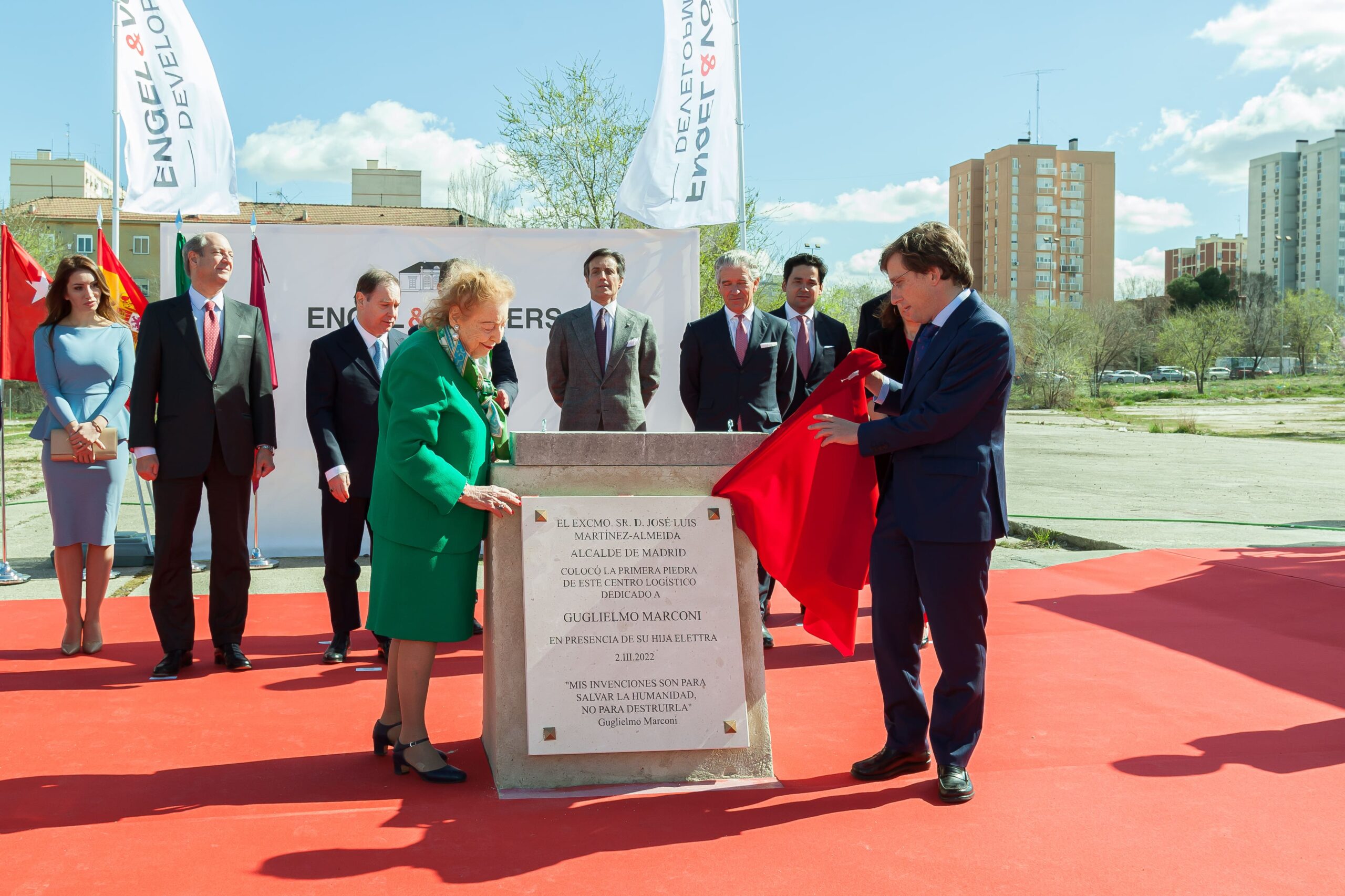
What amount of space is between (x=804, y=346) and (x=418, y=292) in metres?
4.01

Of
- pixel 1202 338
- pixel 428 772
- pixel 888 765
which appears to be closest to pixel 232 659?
pixel 428 772

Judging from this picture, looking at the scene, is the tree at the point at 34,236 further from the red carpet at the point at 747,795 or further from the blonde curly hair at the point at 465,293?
the blonde curly hair at the point at 465,293

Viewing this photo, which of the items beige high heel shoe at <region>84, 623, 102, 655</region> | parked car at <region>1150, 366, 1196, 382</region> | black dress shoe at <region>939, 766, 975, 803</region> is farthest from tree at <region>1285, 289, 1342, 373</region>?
beige high heel shoe at <region>84, 623, 102, 655</region>

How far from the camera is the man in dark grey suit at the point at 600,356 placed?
6277mm

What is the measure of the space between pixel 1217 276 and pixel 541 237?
3359 inches

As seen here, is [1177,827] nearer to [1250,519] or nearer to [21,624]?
[21,624]

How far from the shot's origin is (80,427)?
580cm

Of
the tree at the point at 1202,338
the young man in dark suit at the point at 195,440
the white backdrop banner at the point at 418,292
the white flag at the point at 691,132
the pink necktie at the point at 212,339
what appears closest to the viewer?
the young man in dark suit at the point at 195,440

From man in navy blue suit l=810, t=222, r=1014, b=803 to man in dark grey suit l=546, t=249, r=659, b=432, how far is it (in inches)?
103

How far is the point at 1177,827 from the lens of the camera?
3.36 m

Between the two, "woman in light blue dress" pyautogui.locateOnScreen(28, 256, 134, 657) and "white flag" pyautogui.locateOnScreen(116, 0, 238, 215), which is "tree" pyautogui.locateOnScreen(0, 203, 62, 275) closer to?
"white flag" pyautogui.locateOnScreen(116, 0, 238, 215)

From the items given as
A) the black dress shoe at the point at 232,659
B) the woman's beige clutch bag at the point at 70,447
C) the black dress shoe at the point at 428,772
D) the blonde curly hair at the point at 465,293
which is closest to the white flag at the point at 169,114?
the woman's beige clutch bag at the point at 70,447

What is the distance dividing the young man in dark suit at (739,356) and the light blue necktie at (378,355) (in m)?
1.79

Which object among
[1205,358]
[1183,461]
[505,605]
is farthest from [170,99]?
[1205,358]
